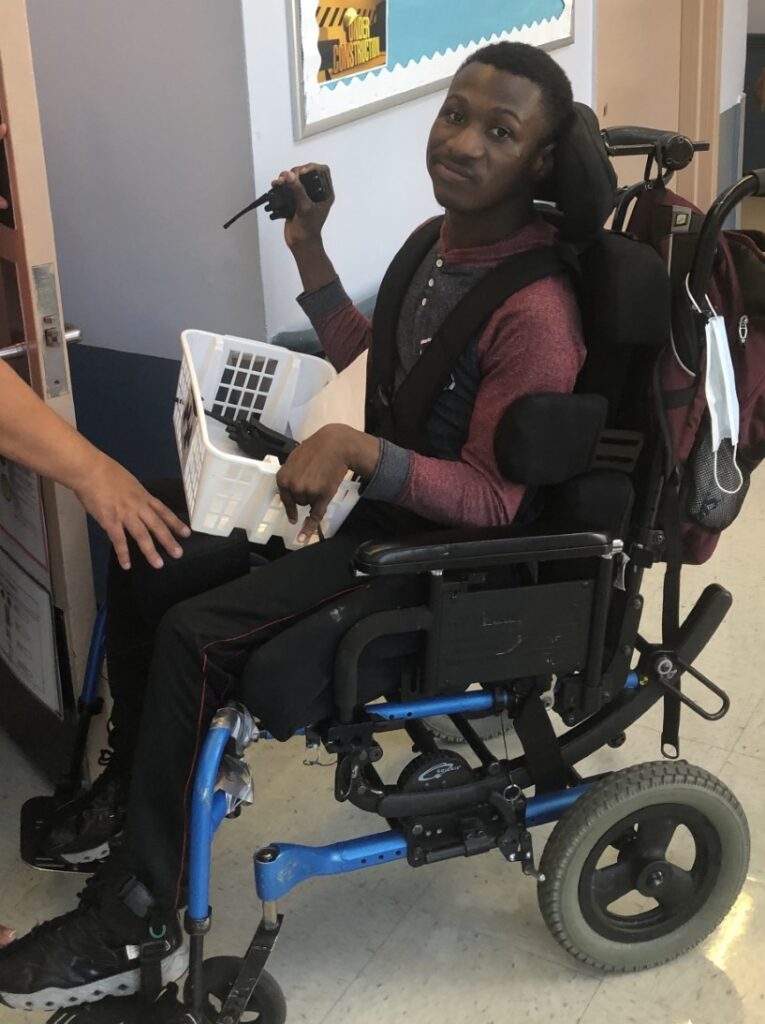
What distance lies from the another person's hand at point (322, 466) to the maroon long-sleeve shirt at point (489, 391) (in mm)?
28

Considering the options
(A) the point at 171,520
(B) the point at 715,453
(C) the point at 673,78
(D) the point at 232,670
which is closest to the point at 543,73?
(B) the point at 715,453

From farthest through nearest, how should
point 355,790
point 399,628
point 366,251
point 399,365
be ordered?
point 366,251 < point 399,365 < point 355,790 < point 399,628

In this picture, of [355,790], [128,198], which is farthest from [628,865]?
[128,198]

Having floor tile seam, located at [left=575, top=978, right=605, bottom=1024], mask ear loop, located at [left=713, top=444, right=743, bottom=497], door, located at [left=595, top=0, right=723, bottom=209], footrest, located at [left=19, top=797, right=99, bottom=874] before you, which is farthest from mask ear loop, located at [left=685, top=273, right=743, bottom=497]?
door, located at [left=595, top=0, right=723, bottom=209]

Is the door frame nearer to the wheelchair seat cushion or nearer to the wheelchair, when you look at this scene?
the wheelchair

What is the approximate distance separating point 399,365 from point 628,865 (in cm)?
81

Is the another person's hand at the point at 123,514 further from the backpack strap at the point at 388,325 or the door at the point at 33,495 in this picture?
the backpack strap at the point at 388,325

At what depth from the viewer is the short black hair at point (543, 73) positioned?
1533 mm

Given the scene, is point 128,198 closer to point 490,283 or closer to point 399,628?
point 490,283

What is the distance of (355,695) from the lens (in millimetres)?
1496

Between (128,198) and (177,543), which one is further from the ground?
(128,198)

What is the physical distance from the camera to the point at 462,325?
155 cm

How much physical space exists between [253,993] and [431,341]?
93 centimetres

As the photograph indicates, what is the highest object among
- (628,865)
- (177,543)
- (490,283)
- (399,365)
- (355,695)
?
(490,283)
